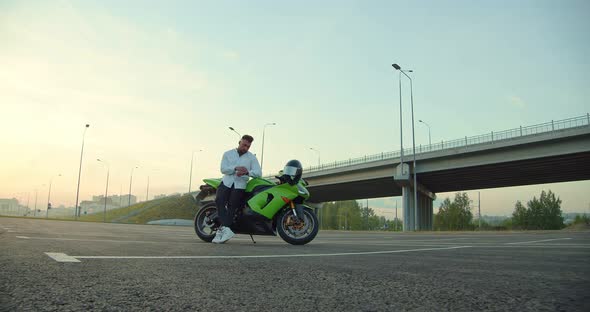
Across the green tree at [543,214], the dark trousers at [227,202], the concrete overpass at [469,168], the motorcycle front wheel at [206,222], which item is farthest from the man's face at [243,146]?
the green tree at [543,214]

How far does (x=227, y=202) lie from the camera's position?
6.49 m

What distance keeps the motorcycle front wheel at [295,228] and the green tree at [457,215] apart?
100975 mm

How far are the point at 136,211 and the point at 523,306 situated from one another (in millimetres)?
88890

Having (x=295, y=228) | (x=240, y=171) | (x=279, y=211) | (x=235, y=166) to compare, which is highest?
(x=235, y=166)

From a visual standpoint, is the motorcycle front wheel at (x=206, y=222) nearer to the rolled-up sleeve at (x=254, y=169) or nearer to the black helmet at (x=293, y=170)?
the rolled-up sleeve at (x=254, y=169)

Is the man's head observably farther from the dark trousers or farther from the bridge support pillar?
the bridge support pillar

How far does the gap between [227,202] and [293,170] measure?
1224 millimetres

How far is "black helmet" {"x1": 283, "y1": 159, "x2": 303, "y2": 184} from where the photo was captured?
6.55 m

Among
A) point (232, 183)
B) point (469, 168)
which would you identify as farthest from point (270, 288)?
point (469, 168)

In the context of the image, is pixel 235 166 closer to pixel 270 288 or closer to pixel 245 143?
pixel 245 143

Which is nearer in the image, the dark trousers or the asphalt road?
the asphalt road

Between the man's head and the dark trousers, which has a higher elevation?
the man's head

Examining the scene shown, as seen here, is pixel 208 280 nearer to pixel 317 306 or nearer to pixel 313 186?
pixel 317 306

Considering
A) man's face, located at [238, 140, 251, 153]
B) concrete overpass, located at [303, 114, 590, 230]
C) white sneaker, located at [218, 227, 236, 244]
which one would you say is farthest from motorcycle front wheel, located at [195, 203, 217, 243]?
concrete overpass, located at [303, 114, 590, 230]
